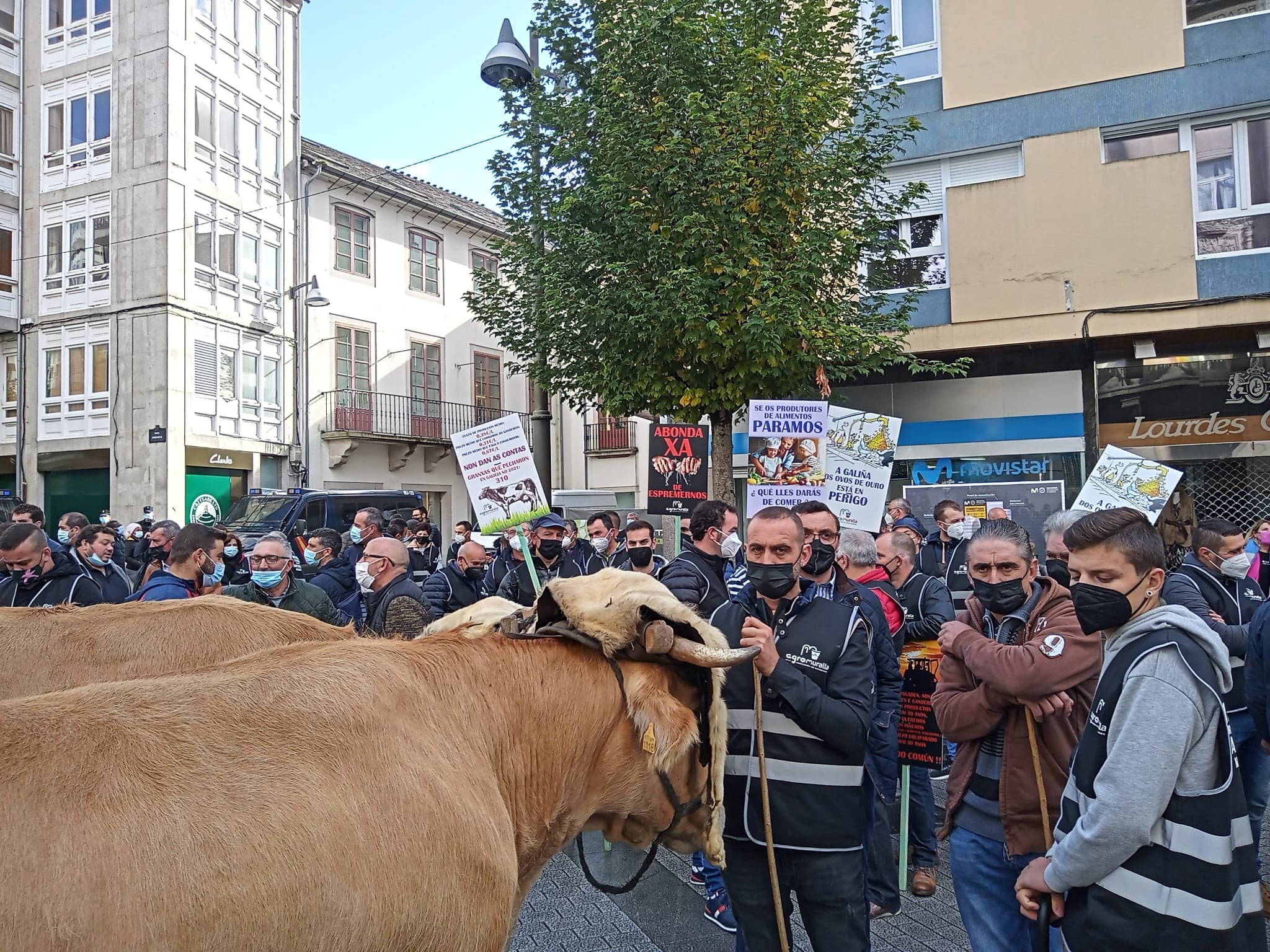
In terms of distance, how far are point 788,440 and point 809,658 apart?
212 inches

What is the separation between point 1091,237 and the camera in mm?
13398

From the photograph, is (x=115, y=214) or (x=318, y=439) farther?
(x=318, y=439)

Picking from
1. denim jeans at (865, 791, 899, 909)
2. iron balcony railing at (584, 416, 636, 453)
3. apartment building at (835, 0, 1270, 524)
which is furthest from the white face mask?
iron balcony railing at (584, 416, 636, 453)

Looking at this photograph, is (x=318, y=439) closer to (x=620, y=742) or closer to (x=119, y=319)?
(x=119, y=319)

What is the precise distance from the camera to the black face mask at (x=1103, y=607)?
2.61 m

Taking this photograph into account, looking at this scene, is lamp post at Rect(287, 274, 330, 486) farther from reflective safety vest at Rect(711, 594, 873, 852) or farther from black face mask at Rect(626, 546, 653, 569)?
reflective safety vest at Rect(711, 594, 873, 852)

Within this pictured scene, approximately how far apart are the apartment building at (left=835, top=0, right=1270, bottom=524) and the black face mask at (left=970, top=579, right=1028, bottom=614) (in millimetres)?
10426

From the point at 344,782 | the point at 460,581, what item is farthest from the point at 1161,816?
the point at 460,581

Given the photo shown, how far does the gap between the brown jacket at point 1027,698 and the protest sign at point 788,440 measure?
15.2 ft

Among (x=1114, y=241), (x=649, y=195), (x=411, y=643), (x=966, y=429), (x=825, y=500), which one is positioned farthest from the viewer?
(x=966, y=429)

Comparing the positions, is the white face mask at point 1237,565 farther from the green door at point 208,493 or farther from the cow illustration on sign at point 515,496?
the green door at point 208,493

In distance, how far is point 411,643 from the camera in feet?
6.48

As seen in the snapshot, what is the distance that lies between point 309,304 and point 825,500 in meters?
21.0

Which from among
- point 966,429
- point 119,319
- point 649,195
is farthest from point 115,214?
point 966,429
